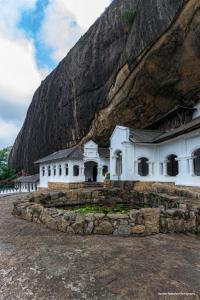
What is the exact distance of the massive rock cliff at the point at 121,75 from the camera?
17.1 meters

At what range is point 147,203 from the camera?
13.4 metres

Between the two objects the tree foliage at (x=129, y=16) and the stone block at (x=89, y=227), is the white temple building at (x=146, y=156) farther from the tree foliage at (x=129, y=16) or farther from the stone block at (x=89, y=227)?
the tree foliage at (x=129, y=16)

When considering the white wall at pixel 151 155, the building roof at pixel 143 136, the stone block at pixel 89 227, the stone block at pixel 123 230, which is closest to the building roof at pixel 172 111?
the building roof at pixel 143 136

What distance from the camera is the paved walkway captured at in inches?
143

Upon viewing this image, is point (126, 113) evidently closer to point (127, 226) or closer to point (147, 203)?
point (147, 203)

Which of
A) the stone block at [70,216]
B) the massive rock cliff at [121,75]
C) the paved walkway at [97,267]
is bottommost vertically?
the paved walkway at [97,267]

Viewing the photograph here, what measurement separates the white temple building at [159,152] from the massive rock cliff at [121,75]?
1932mm

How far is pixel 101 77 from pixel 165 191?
1750 cm

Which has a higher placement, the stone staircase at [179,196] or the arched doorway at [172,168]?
the arched doorway at [172,168]

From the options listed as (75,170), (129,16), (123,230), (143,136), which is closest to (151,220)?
(123,230)

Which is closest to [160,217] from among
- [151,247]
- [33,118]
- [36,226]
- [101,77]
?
[151,247]

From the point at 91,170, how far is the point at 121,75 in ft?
39.5

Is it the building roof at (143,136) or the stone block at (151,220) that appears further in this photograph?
the building roof at (143,136)

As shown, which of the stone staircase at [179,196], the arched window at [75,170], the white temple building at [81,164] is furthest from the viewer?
the arched window at [75,170]
